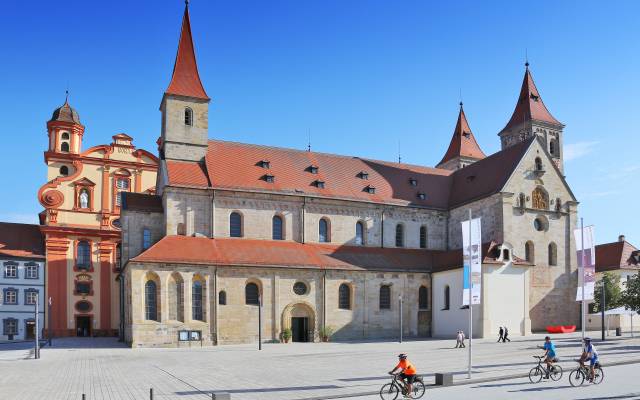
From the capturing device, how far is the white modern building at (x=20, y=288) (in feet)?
201

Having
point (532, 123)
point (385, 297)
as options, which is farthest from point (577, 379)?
point (532, 123)

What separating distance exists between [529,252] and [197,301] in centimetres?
2944

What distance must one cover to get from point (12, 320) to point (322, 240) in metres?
31.3

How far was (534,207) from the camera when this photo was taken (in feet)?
188

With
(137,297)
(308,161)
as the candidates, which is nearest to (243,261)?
(137,297)

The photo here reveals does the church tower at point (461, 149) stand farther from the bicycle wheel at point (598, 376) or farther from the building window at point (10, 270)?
the bicycle wheel at point (598, 376)

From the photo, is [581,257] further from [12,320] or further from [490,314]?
[12,320]

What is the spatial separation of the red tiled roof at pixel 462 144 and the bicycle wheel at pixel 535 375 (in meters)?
52.6

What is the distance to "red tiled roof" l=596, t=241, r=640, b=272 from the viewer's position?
221ft

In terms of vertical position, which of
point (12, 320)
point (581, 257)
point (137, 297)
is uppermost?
point (581, 257)

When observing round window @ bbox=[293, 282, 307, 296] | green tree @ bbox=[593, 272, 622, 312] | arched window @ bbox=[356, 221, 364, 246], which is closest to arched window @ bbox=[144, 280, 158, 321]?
round window @ bbox=[293, 282, 307, 296]

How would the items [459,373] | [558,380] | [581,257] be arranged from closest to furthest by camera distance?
[558,380]
[459,373]
[581,257]

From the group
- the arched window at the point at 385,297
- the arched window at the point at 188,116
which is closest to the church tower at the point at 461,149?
the arched window at the point at 385,297

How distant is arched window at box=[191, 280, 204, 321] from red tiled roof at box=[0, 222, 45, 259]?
23221 mm
